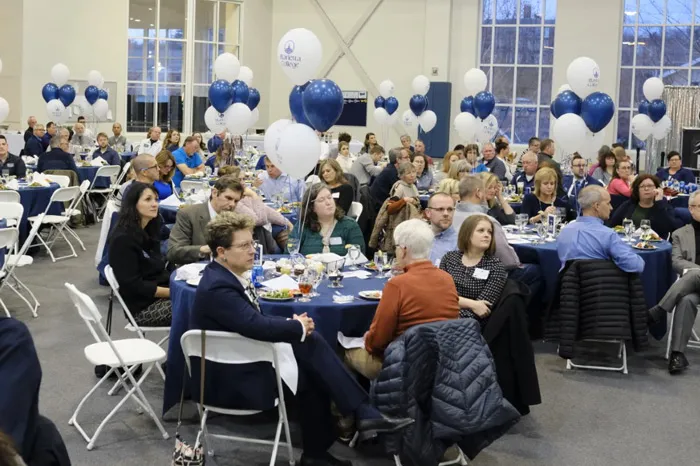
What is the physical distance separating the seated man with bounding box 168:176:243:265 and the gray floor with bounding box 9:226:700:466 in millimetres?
828

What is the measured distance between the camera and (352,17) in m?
21.2

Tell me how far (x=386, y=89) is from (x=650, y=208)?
38.7 feet

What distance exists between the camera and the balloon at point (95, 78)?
17.6 meters

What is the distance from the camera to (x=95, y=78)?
57.7 feet

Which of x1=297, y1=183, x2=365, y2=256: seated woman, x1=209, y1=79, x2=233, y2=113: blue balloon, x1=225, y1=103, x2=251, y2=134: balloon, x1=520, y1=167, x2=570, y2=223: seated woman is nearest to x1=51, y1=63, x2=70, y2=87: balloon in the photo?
x1=209, y1=79, x2=233, y2=113: blue balloon

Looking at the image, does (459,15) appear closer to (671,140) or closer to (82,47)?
(671,140)

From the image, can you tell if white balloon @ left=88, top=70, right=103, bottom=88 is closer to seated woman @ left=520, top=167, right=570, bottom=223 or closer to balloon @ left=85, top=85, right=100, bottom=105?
balloon @ left=85, top=85, right=100, bottom=105

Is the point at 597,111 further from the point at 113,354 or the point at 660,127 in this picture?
the point at 113,354

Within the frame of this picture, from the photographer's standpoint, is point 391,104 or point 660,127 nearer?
point 660,127

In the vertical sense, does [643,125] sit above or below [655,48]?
below

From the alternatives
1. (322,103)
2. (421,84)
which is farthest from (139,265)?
(421,84)

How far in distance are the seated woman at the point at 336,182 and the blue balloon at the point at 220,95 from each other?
416cm

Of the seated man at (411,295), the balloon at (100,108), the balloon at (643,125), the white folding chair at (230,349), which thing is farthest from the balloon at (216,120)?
the white folding chair at (230,349)

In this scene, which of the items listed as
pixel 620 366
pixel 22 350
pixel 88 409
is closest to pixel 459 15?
pixel 620 366
